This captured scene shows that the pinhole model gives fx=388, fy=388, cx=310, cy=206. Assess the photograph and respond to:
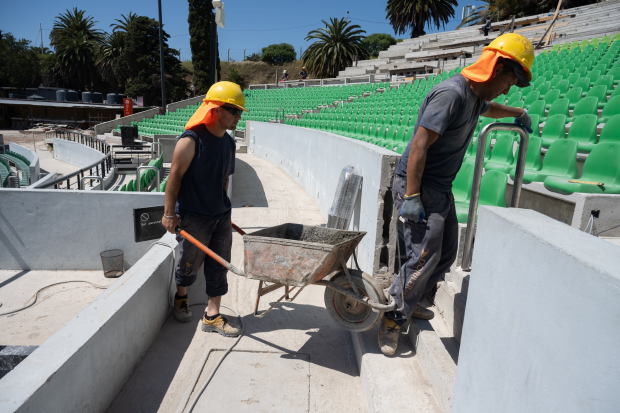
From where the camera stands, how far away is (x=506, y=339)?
1316 millimetres

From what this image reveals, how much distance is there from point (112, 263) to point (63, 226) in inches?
34.9

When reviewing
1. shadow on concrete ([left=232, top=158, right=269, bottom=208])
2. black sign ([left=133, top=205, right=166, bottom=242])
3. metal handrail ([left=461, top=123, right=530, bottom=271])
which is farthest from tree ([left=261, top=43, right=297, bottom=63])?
metal handrail ([left=461, top=123, right=530, bottom=271])

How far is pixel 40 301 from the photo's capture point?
4551 millimetres

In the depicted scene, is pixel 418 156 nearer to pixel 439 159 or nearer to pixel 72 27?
pixel 439 159

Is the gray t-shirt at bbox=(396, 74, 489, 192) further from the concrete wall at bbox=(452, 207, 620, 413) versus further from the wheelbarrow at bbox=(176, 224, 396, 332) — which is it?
the concrete wall at bbox=(452, 207, 620, 413)

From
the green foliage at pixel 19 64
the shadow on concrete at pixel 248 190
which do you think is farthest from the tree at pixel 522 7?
the green foliage at pixel 19 64

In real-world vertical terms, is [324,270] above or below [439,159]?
below

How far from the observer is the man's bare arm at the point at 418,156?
232cm

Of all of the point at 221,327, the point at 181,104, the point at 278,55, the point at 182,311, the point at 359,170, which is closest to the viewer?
the point at 221,327

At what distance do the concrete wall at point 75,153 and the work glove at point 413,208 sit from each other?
15.1 meters

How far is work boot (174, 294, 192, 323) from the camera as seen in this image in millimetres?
3457

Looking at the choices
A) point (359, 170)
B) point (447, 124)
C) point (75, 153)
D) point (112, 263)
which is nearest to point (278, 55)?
point (75, 153)

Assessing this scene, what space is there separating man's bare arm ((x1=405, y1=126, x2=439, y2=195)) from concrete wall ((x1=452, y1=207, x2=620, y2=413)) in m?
0.86

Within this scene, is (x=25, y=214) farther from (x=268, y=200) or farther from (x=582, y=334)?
(x=582, y=334)
